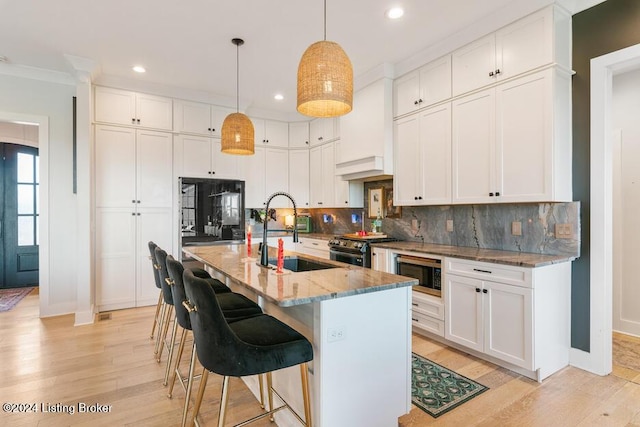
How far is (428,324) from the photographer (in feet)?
10.6

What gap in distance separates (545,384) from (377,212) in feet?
8.73

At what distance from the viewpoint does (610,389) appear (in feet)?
7.73

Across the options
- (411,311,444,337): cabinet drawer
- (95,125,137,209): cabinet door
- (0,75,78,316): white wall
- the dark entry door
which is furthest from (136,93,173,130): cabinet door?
(411,311,444,337): cabinet drawer

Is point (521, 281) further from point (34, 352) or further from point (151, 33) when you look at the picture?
point (34, 352)

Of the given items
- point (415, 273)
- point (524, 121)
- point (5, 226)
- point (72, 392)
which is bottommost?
point (72, 392)

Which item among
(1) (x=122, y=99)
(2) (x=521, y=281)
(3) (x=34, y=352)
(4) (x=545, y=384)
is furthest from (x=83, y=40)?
(4) (x=545, y=384)

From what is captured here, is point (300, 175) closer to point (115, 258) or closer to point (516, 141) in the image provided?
point (115, 258)

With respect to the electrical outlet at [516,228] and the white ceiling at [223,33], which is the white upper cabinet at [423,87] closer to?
the white ceiling at [223,33]

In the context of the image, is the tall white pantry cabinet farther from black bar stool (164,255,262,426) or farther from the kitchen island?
the kitchen island

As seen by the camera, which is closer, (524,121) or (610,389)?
(610,389)

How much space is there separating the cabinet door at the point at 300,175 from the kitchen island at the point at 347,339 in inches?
144

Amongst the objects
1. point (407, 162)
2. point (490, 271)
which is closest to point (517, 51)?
point (407, 162)

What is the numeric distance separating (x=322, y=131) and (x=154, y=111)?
7.85 feet

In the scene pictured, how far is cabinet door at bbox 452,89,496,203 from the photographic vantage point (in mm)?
2975
